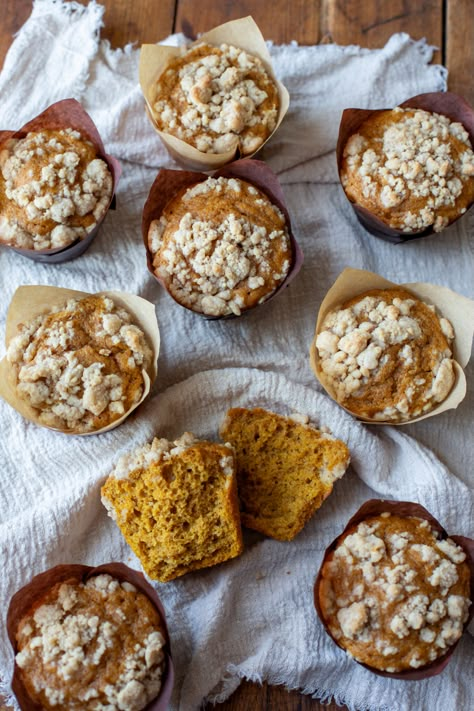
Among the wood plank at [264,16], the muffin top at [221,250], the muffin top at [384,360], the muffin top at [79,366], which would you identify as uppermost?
the wood plank at [264,16]

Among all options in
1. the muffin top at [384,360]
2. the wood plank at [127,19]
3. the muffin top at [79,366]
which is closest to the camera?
the muffin top at [79,366]

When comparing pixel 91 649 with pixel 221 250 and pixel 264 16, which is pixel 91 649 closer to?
pixel 221 250

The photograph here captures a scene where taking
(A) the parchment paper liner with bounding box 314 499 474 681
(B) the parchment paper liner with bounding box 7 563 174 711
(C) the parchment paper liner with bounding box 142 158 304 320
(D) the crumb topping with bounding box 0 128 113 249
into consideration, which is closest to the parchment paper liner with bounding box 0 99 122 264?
(D) the crumb topping with bounding box 0 128 113 249

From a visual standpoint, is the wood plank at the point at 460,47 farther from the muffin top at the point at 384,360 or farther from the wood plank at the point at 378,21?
the muffin top at the point at 384,360

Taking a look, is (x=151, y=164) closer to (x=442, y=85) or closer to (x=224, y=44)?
(x=224, y=44)

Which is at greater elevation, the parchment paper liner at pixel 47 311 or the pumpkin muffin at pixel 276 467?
the parchment paper liner at pixel 47 311

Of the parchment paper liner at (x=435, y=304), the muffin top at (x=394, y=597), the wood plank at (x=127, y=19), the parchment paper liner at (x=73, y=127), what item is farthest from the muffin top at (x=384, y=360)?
the wood plank at (x=127, y=19)
